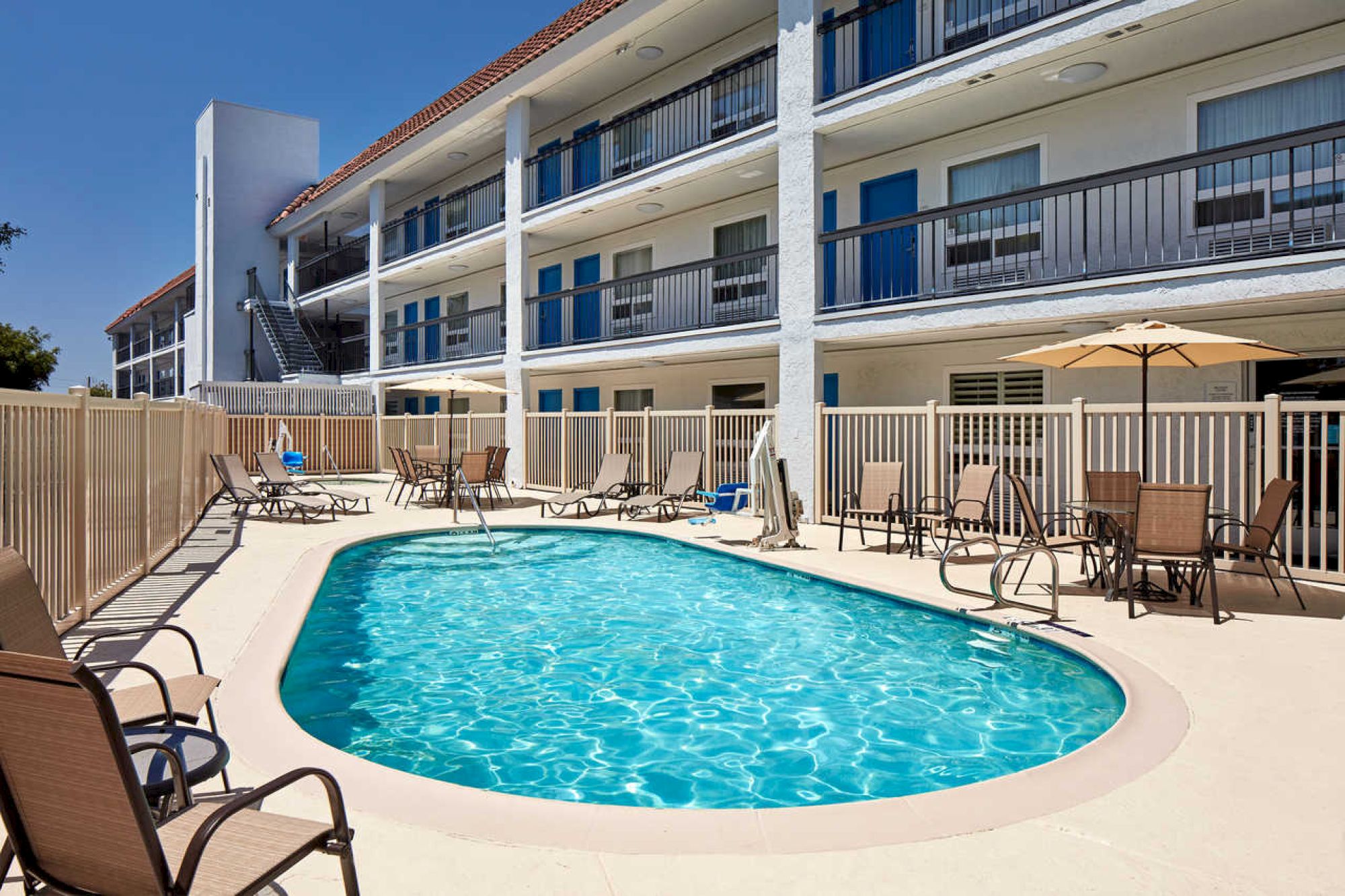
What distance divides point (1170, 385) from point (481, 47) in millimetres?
26144

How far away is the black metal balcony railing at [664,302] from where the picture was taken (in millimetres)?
16109

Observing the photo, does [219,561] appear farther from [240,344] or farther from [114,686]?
[240,344]

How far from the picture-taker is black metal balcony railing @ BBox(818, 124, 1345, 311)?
9.95 meters

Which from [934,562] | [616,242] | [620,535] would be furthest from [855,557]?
[616,242]

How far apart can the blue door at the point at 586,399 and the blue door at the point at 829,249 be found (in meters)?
8.18

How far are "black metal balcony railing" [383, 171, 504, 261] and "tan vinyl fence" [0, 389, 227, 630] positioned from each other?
13.6 metres

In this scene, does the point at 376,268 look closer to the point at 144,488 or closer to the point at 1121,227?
the point at 144,488

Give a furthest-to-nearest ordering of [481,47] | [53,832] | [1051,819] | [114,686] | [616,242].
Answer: [481,47], [616,242], [114,686], [1051,819], [53,832]

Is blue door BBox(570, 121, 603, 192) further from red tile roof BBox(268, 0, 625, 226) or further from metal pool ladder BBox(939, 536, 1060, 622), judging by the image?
metal pool ladder BBox(939, 536, 1060, 622)

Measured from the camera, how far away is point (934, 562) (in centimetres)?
910

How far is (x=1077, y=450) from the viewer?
9602 mm

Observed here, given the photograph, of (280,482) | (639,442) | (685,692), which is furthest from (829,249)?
(685,692)

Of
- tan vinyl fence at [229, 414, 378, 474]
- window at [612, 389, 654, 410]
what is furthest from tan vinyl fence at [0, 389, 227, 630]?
tan vinyl fence at [229, 414, 378, 474]

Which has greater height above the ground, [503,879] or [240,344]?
[240,344]
